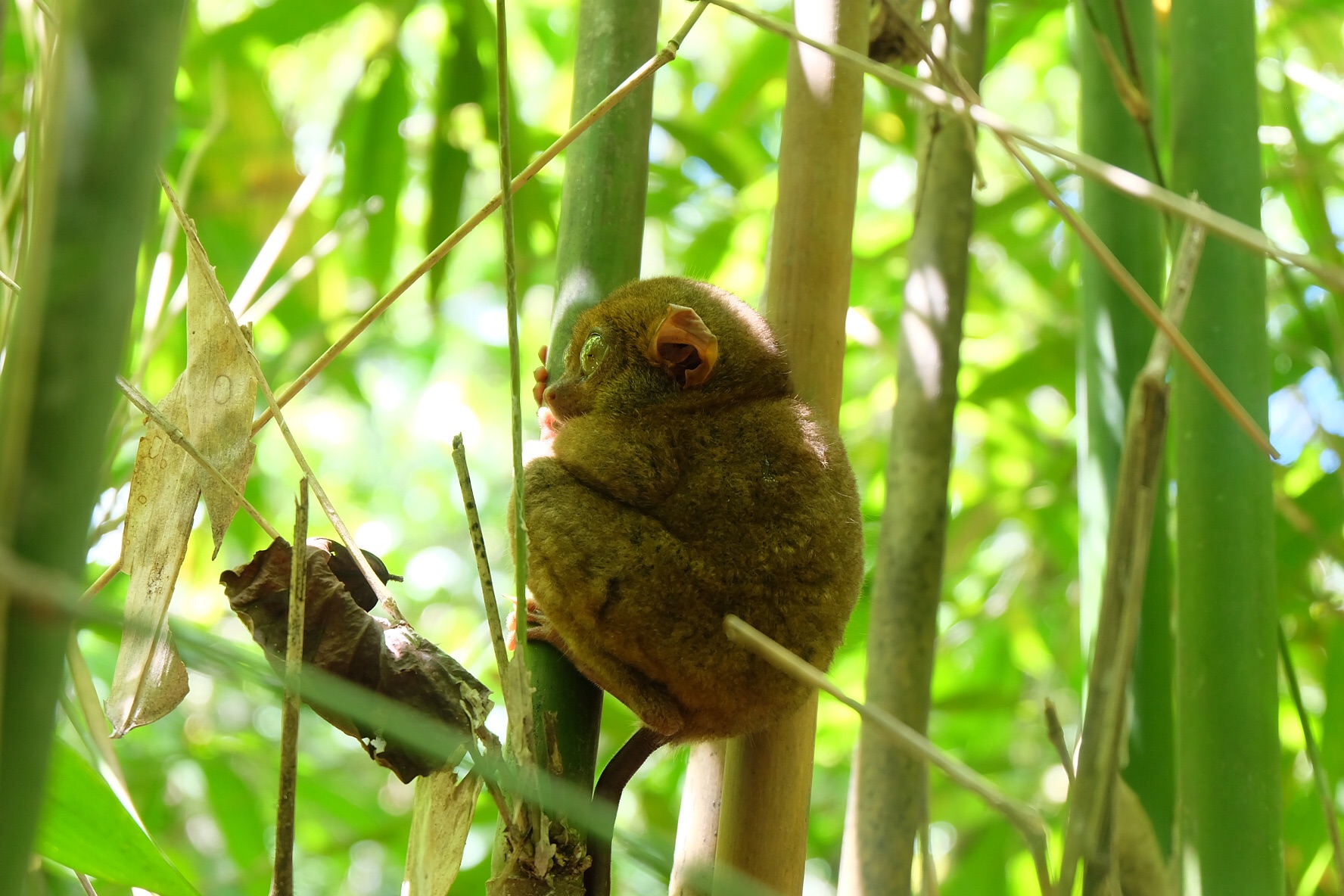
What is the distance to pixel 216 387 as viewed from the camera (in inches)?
54.0

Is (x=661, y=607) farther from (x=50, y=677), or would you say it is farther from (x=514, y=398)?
(x=50, y=677)

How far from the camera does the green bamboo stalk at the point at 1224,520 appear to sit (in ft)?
4.59

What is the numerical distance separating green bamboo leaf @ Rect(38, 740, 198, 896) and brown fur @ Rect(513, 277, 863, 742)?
1.87ft

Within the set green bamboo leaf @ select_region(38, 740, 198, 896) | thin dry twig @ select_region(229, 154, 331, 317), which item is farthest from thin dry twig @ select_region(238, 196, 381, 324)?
green bamboo leaf @ select_region(38, 740, 198, 896)

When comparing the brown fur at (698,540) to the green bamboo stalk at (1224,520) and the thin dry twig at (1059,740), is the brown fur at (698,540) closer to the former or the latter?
the green bamboo stalk at (1224,520)

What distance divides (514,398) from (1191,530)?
0.98m

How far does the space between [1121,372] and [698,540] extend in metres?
0.73

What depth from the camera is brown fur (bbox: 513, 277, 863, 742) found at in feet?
5.65

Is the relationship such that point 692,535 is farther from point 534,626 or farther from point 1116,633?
point 1116,633

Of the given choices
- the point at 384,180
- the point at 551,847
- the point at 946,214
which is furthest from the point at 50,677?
the point at 384,180

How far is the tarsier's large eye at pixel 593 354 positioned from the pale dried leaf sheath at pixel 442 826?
104cm

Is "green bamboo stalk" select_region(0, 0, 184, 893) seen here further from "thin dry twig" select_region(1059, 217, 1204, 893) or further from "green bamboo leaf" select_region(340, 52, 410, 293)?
"green bamboo leaf" select_region(340, 52, 410, 293)

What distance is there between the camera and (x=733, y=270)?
13.7 ft

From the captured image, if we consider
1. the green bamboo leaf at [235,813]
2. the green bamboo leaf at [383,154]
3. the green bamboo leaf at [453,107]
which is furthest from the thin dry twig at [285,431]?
the green bamboo leaf at [235,813]
